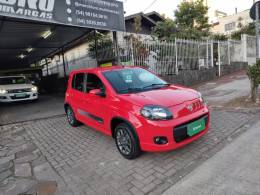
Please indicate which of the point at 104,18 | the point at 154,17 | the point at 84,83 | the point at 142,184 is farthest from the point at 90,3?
the point at 154,17

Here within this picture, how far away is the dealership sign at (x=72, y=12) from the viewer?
5.87m

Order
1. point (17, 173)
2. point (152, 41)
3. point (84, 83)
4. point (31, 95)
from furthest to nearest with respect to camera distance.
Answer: point (31, 95)
point (152, 41)
point (84, 83)
point (17, 173)

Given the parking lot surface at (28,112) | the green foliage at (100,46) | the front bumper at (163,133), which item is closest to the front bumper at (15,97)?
the parking lot surface at (28,112)

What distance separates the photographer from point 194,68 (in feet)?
39.2

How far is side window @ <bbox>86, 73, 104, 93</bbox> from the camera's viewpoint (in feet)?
13.6

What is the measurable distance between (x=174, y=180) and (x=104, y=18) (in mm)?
6855

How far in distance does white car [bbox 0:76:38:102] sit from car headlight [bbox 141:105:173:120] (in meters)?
9.29

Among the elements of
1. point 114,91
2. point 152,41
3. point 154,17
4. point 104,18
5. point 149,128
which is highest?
point 154,17

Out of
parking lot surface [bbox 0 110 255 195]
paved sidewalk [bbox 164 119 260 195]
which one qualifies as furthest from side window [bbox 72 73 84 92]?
paved sidewalk [bbox 164 119 260 195]

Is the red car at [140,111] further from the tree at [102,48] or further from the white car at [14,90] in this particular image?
the white car at [14,90]

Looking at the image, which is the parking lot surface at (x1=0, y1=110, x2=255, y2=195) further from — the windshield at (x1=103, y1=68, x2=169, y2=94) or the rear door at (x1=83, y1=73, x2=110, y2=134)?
the windshield at (x1=103, y1=68, x2=169, y2=94)

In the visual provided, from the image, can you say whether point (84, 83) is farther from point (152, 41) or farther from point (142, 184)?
point (152, 41)

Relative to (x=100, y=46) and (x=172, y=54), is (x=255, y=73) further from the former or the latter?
(x=100, y=46)

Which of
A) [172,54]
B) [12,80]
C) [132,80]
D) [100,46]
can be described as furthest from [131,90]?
[12,80]
